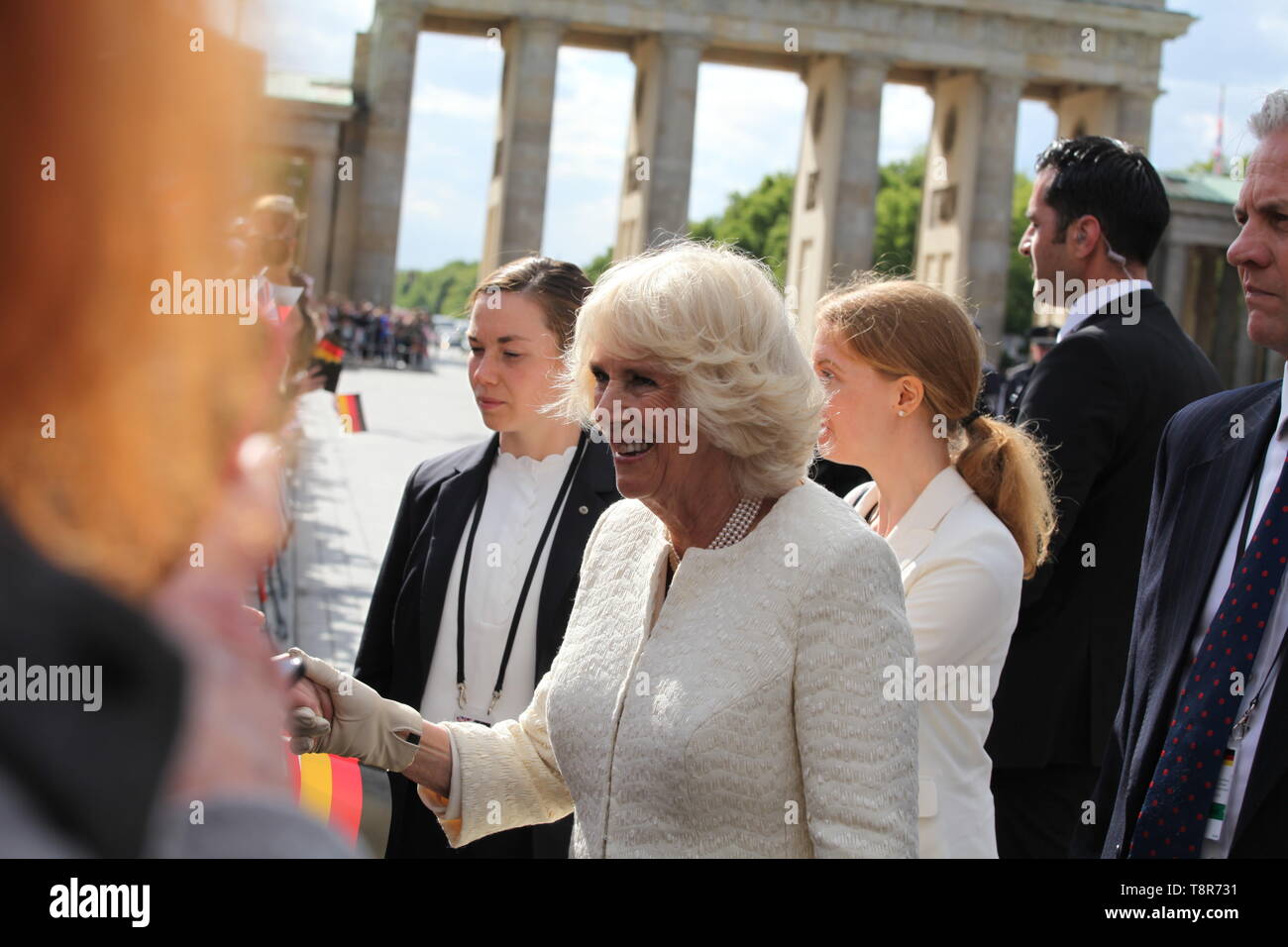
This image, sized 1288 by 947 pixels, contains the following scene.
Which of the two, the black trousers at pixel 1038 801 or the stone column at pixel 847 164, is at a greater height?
the stone column at pixel 847 164

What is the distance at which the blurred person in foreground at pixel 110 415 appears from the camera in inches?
26.3

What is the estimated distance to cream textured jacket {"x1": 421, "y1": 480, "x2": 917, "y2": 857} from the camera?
257 centimetres

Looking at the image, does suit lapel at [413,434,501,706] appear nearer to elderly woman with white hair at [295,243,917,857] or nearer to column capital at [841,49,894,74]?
elderly woman with white hair at [295,243,917,857]

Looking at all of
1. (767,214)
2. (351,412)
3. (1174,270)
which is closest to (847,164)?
(1174,270)

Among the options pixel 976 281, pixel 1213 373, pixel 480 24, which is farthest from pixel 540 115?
pixel 1213 373

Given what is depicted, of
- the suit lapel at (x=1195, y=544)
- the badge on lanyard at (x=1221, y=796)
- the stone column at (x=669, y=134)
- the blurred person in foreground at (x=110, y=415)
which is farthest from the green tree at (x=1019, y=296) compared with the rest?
the blurred person in foreground at (x=110, y=415)

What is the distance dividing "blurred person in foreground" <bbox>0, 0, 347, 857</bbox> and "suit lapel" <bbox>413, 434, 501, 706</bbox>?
3616 millimetres

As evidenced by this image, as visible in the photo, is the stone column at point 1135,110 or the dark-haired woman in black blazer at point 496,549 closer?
the dark-haired woman in black blazer at point 496,549

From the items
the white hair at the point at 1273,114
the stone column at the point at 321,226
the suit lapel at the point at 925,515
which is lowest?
the suit lapel at the point at 925,515

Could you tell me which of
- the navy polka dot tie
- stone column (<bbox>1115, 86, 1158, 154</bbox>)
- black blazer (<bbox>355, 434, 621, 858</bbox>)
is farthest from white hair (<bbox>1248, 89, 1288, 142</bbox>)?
stone column (<bbox>1115, 86, 1158, 154</bbox>)

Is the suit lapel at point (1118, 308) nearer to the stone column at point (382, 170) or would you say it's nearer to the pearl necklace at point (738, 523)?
the pearl necklace at point (738, 523)
